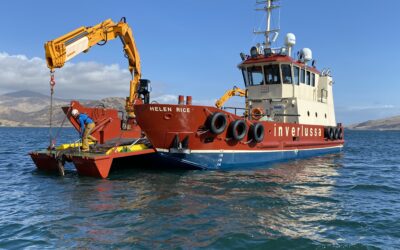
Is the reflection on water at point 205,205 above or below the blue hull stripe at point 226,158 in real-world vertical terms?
below

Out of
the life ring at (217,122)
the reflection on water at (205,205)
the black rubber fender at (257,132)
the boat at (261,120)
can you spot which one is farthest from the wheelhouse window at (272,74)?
the reflection on water at (205,205)

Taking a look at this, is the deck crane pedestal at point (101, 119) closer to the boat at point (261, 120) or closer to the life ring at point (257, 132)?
the boat at point (261, 120)

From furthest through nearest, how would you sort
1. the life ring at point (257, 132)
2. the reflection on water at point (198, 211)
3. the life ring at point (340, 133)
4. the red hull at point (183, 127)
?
the life ring at point (340, 133)
the life ring at point (257, 132)
the red hull at point (183, 127)
the reflection on water at point (198, 211)

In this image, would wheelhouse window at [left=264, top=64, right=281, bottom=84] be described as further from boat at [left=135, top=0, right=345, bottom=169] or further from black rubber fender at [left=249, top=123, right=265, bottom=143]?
black rubber fender at [left=249, top=123, right=265, bottom=143]

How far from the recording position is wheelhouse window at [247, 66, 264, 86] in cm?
1739

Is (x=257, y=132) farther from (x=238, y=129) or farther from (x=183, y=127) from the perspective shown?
(x=183, y=127)

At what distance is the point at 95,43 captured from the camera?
14.9m

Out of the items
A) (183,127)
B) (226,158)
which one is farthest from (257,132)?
(183,127)

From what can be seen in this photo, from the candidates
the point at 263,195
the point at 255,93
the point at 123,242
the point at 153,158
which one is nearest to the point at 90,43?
the point at 153,158

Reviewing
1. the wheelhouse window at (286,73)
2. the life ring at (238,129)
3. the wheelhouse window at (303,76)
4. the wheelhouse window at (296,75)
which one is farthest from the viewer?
the wheelhouse window at (303,76)

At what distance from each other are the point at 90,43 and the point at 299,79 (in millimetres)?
9909

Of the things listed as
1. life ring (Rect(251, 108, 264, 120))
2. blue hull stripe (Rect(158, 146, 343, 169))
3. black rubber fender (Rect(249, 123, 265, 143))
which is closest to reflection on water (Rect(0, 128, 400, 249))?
blue hull stripe (Rect(158, 146, 343, 169))

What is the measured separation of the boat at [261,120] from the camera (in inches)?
473

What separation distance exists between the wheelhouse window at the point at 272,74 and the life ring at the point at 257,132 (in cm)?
403
